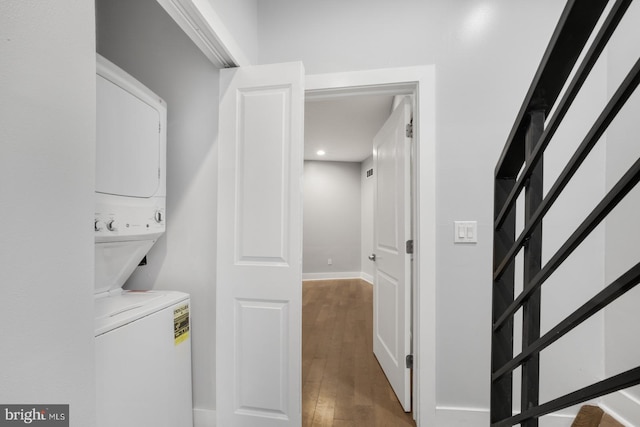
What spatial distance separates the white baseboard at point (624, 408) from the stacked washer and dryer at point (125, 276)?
2329mm

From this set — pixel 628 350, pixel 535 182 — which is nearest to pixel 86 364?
pixel 535 182

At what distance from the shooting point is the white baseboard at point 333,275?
6062mm

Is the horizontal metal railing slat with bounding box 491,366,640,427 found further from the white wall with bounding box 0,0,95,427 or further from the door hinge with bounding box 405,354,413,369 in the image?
the door hinge with bounding box 405,354,413,369

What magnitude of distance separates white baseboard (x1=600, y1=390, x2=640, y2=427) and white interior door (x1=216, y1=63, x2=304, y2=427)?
1.71 metres

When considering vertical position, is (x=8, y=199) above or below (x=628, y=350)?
above

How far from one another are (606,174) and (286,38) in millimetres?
2111

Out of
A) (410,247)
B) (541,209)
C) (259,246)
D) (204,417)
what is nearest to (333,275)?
(410,247)

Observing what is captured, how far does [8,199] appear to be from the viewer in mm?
541

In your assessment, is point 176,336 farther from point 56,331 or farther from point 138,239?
point 56,331

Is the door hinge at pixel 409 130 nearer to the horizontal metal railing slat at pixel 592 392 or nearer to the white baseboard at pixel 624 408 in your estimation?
the horizontal metal railing slat at pixel 592 392

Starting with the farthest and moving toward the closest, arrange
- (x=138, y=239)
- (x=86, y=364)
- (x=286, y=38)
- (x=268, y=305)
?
(x=286, y=38), (x=268, y=305), (x=138, y=239), (x=86, y=364)

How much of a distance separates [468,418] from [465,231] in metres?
1.10

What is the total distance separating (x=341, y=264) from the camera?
245 inches

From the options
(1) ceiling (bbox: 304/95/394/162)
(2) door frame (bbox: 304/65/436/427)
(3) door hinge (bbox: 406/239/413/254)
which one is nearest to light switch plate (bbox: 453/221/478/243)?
(2) door frame (bbox: 304/65/436/427)
